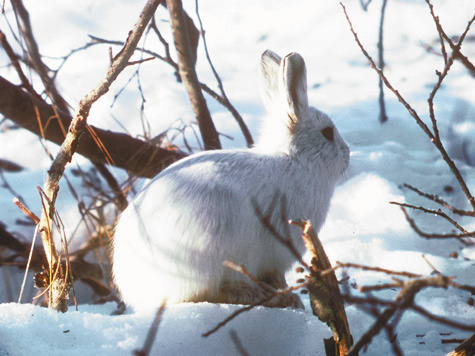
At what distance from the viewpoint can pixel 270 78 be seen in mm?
2125

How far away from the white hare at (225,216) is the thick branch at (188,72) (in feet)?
3.14

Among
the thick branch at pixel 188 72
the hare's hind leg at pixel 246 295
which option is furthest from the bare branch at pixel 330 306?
the thick branch at pixel 188 72

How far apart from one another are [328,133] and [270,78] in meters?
0.33

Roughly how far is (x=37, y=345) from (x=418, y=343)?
1.16 metres

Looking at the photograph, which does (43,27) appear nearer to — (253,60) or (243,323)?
(253,60)

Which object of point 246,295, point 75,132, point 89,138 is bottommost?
point 246,295

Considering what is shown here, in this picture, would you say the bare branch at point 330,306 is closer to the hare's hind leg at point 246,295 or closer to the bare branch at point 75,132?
the hare's hind leg at point 246,295

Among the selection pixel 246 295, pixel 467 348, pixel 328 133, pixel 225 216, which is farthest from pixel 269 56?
pixel 467 348

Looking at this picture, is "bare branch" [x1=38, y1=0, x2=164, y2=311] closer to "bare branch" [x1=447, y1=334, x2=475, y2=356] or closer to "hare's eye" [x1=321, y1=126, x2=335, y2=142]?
"hare's eye" [x1=321, y1=126, x2=335, y2=142]

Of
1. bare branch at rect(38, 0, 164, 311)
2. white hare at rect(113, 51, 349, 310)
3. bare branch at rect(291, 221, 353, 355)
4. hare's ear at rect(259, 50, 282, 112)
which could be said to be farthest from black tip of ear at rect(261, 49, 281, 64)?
bare branch at rect(291, 221, 353, 355)

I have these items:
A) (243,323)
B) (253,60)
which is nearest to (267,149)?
(243,323)

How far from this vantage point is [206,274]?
5.39 feet

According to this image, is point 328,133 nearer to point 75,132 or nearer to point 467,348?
point 75,132

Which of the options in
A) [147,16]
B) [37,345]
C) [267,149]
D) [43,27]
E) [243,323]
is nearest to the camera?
[37,345]
